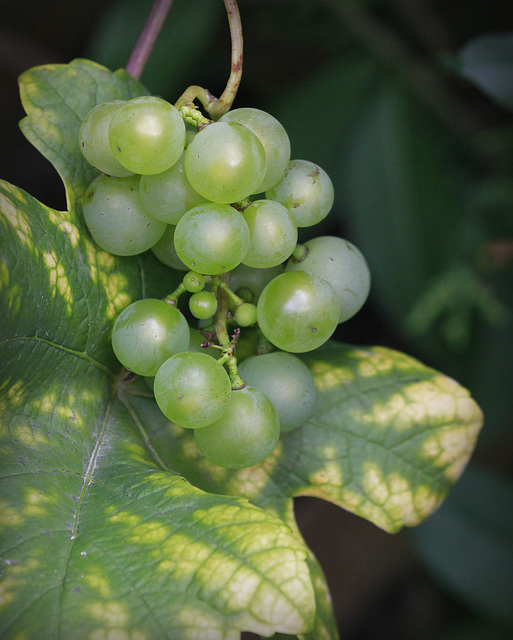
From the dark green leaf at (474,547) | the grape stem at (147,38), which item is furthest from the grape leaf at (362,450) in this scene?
the dark green leaf at (474,547)

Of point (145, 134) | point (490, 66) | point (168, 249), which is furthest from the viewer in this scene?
point (490, 66)

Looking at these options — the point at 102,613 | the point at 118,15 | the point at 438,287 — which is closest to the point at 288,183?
the point at 102,613

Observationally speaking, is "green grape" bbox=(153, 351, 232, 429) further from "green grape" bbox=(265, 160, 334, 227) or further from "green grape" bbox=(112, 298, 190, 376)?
"green grape" bbox=(265, 160, 334, 227)

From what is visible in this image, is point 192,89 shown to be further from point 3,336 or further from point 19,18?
point 19,18

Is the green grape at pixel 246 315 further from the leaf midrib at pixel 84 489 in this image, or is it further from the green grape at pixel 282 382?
A: the leaf midrib at pixel 84 489

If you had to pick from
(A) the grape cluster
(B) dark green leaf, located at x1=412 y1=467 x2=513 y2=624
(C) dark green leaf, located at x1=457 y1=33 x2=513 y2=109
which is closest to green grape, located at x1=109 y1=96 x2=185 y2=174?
(A) the grape cluster

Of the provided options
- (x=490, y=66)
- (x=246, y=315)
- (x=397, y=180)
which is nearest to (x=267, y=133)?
(x=246, y=315)

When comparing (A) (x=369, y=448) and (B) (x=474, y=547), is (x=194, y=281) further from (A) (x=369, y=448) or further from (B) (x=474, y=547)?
(B) (x=474, y=547)
